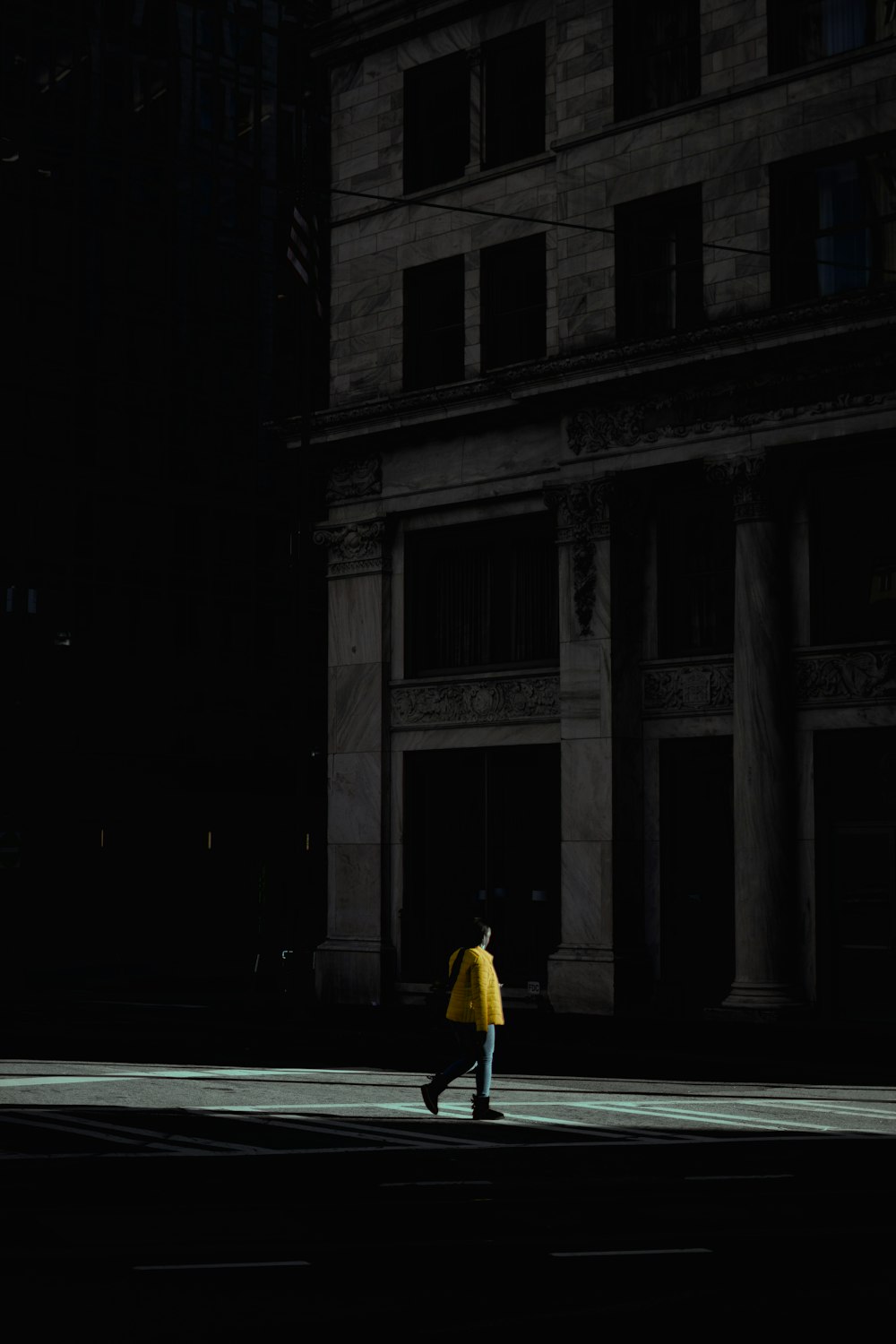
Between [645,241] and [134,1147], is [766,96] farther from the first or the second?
[134,1147]

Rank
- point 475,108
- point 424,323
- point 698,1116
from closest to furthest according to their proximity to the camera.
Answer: point 698,1116 < point 475,108 < point 424,323

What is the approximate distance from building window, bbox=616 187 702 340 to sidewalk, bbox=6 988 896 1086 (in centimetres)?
1069

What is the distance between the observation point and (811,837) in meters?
28.6

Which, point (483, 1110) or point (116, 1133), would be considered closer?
point (116, 1133)

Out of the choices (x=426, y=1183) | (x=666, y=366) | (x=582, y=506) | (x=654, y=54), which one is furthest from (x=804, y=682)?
(x=426, y=1183)

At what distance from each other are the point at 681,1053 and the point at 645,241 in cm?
1334

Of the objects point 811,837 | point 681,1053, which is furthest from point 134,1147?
point 811,837

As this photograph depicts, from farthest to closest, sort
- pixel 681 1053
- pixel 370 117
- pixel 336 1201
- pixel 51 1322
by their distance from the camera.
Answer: pixel 370 117 → pixel 681 1053 → pixel 336 1201 → pixel 51 1322

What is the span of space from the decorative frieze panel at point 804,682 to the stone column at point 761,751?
0.37m

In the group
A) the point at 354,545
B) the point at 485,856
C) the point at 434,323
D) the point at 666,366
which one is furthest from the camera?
the point at 354,545

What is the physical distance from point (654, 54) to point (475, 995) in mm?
19587

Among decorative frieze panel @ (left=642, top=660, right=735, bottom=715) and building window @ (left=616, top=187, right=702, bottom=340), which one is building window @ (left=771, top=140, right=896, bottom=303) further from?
decorative frieze panel @ (left=642, top=660, right=735, bottom=715)

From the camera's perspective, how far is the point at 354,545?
34.8 m

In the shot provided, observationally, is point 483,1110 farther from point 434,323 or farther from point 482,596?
point 434,323
